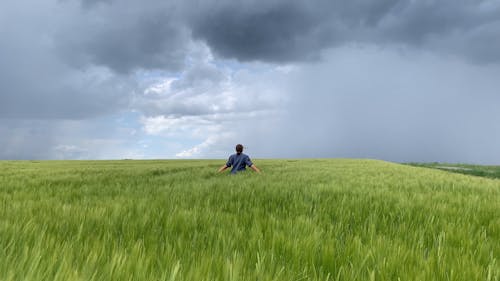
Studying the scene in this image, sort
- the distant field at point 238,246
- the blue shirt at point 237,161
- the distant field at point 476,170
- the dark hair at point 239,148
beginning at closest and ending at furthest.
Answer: the distant field at point 238,246, the dark hair at point 239,148, the blue shirt at point 237,161, the distant field at point 476,170

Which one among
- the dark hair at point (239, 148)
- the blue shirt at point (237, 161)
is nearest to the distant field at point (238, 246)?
the dark hair at point (239, 148)

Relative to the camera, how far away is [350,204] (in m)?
4.48

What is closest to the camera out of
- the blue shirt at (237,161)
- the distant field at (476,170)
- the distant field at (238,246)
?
the distant field at (238,246)

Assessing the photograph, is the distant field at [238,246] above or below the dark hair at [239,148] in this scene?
below

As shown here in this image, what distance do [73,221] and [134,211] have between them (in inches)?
30.3

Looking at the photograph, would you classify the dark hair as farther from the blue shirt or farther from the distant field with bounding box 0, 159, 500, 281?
the distant field with bounding box 0, 159, 500, 281

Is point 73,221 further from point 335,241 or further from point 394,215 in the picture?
point 394,215

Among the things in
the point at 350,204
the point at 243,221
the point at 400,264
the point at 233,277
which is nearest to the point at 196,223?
the point at 243,221

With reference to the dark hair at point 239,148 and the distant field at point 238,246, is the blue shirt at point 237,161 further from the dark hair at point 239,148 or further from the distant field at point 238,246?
the distant field at point 238,246

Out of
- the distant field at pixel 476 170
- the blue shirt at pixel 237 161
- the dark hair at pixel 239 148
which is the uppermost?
the dark hair at pixel 239 148

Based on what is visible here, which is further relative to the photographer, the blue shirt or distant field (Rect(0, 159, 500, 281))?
the blue shirt

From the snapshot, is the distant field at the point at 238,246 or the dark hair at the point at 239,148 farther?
the dark hair at the point at 239,148

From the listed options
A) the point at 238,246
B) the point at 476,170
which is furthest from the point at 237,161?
the point at 476,170

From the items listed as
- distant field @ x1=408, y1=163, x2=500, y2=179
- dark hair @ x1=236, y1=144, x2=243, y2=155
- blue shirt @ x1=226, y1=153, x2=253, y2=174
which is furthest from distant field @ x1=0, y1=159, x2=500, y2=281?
distant field @ x1=408, y1=163, x2=500, y2=179
